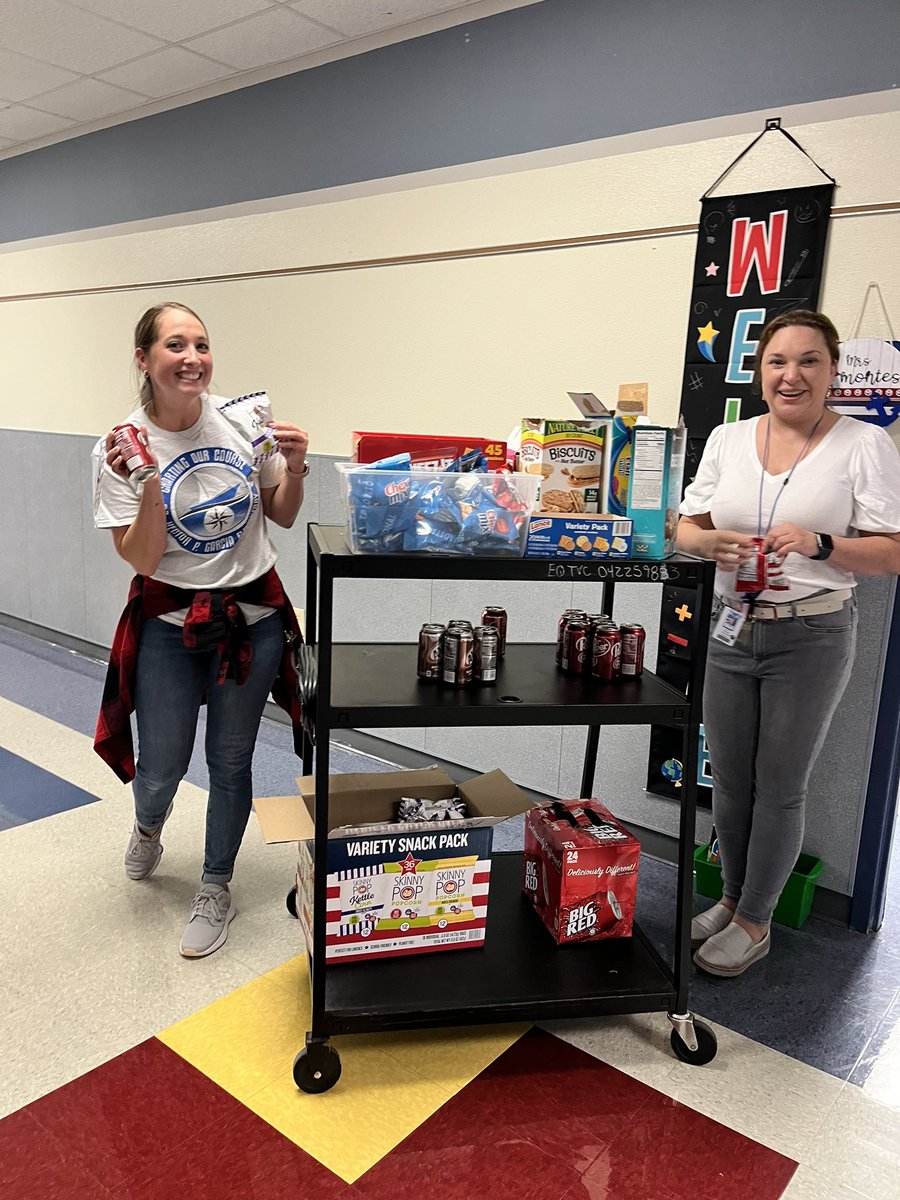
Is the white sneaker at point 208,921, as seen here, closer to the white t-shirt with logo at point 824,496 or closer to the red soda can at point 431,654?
the red soda can at point 431,654

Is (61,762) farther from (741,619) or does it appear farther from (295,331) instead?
(741,619)

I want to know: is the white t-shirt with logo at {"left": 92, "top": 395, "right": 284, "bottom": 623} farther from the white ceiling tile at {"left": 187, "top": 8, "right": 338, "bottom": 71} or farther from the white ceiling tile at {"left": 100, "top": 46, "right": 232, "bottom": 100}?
the white ceiling tile at {"left": 100, "top": 46, "right": 232, "bottom": 100}

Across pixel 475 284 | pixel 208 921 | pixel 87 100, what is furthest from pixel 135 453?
pixel 87 100

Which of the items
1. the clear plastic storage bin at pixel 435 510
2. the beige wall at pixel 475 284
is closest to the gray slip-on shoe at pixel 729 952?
the clear plastic storage bin at pixel 435 510

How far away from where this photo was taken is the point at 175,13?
3.46m

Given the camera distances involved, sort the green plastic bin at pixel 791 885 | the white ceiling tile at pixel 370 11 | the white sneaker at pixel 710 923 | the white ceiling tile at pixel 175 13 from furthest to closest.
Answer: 1. the white ceiling tile at pixel 175 13
2. the white ceiling tile at pixel 370 11
3. the green plastic bin at pixel 791 885
4. the white sneaker at pixel 710 923

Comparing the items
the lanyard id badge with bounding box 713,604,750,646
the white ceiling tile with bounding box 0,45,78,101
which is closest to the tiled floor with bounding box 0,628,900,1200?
the lanyard id badge with bounding box 713,604,750,646

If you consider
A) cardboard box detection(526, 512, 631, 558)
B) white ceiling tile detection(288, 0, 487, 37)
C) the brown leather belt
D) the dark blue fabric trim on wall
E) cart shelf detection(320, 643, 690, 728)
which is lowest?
cart shelf detection(320, 643, 690, 728)

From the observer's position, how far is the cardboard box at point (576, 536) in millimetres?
1831

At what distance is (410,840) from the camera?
6.69 feet

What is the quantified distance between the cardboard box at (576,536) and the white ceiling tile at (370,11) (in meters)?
2.35

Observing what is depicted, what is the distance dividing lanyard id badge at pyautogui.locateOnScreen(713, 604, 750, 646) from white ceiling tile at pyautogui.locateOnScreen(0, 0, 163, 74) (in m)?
3.39

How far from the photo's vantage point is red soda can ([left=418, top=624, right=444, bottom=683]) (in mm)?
2012

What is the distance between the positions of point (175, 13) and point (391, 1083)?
3773 mm
